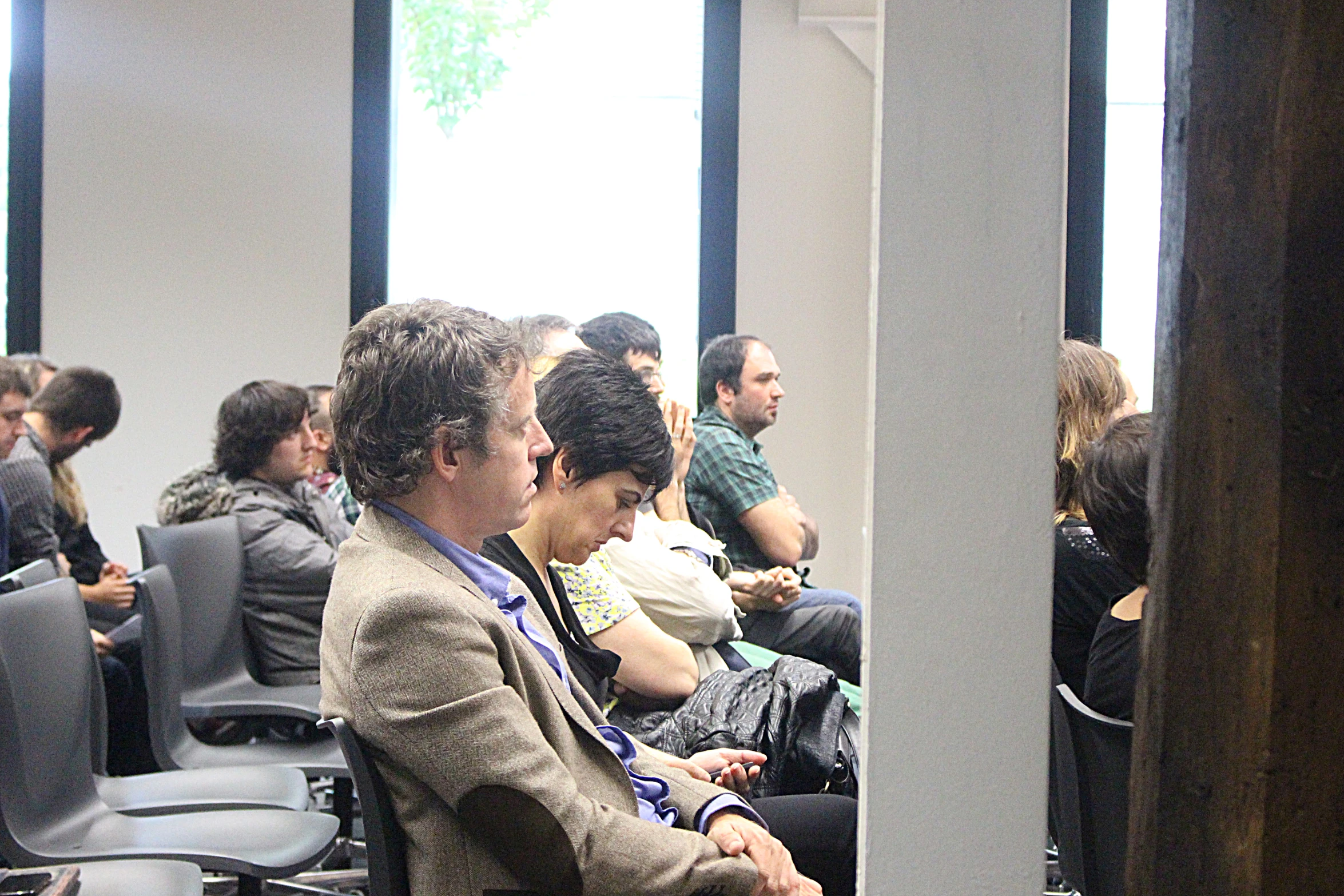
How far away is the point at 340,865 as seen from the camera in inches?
145

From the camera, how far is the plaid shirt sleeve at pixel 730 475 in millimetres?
4250

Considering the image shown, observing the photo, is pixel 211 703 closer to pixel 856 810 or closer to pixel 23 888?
pixel 23 888

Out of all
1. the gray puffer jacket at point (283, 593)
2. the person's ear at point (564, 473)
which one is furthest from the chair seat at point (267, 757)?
the person's ear at point (564, 473)

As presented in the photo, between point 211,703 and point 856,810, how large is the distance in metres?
1.74

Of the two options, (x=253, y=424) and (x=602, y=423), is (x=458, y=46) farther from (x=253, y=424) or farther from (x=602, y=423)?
(x=602, y=423)

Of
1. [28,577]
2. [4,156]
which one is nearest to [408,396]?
[28,577]

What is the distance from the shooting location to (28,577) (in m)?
2.94

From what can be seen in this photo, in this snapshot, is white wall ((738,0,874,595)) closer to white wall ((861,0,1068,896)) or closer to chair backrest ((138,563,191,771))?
chair backrest ((138,563,191,771))

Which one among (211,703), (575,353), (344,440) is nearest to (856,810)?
(575,353)

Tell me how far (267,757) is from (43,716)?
860 mm

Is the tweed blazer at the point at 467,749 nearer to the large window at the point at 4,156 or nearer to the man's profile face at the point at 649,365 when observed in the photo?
the man's profile face at the point at 649,365

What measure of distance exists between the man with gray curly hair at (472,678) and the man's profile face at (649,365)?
6.13ft

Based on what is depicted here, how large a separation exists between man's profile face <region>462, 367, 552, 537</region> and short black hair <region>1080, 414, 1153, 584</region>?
0.92 meters

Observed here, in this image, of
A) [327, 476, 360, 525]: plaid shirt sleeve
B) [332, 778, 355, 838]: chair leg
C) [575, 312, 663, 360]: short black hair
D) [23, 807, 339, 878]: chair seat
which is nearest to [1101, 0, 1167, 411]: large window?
[575, 312, 663, 360]: short black hair
